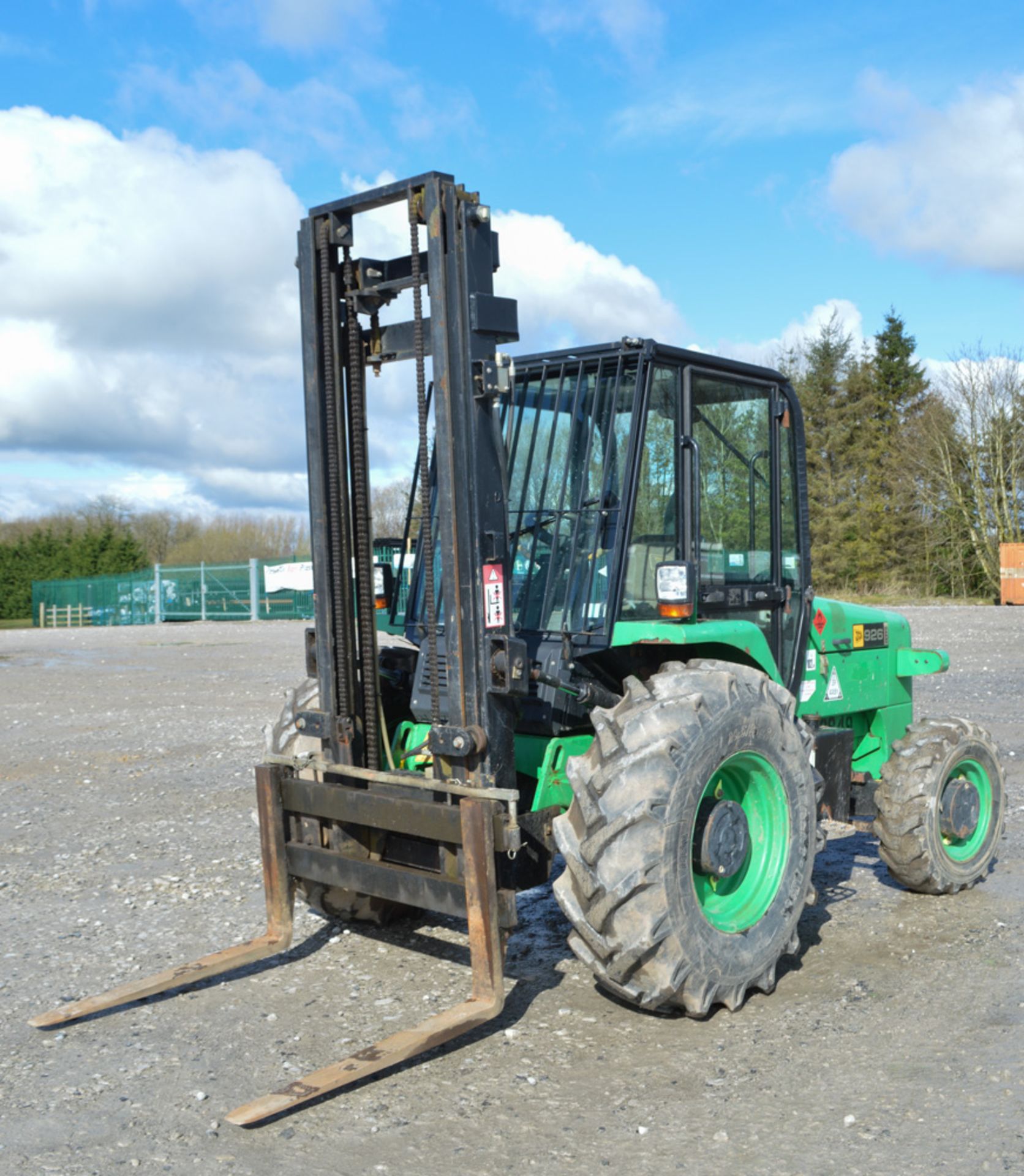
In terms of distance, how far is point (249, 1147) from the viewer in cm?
371

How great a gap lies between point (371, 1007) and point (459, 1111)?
43.2 inches

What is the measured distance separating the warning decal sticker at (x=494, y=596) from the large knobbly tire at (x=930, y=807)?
8.86 ft

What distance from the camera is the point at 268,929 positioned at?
17.3ft

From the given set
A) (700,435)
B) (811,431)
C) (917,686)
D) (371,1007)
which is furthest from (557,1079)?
(811,431)

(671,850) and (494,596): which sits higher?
(494,596)

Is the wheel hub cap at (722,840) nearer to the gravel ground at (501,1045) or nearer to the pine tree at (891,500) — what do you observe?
the gravel ground at (501,1045)

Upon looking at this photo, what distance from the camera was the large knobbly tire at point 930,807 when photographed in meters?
6.07

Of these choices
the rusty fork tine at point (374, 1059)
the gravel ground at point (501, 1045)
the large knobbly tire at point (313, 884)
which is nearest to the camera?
the gravel ground at point (501, 1045)

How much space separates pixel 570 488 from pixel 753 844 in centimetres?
183

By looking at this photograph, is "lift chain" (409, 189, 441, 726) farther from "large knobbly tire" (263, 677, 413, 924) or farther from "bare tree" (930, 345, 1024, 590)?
"bare tree" (930, 345, 1024, 590)

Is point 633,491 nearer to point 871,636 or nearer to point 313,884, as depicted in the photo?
point 313,884

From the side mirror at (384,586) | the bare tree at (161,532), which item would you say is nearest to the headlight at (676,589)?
the side mirror at (384,586)

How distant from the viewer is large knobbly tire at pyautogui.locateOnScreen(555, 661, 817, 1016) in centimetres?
426

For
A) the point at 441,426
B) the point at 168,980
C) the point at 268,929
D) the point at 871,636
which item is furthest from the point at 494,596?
the point at 871,636
